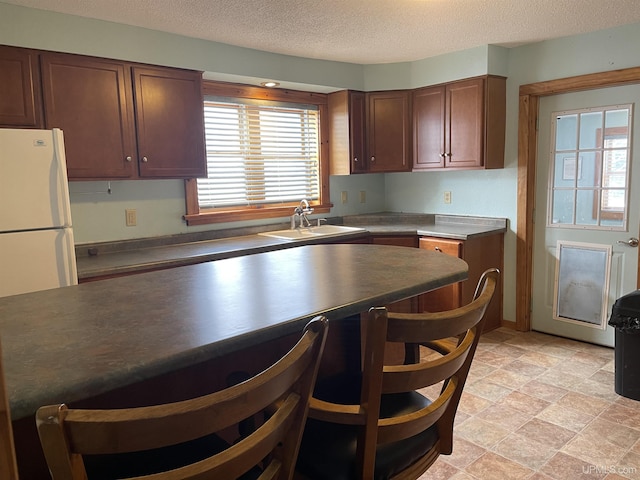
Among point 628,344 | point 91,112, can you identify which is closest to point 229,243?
point 91,112

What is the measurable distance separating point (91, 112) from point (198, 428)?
268 centimetres

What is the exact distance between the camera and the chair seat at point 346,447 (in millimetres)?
1074

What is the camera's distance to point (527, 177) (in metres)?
3.81

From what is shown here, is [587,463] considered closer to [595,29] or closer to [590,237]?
[590,237]

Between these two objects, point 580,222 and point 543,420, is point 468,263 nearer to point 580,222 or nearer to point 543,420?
point 580,222

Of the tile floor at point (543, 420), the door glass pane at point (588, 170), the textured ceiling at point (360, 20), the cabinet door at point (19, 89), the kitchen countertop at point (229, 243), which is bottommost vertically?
the tile floor at point (543, 420)

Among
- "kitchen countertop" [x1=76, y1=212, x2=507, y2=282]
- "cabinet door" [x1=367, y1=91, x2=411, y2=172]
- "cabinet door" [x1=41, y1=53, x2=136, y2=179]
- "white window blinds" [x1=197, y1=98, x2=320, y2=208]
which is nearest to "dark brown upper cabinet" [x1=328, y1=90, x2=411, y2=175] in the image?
"cabinet door" [x1=367, y1=91, x2=411, y2=172]

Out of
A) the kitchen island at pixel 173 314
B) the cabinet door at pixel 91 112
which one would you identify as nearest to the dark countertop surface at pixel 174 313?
the kitchen island at pixel 173 314

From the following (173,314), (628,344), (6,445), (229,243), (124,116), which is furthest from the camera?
(229,243)

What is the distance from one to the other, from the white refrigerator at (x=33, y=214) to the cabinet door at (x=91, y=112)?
1.31 ft

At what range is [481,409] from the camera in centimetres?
272

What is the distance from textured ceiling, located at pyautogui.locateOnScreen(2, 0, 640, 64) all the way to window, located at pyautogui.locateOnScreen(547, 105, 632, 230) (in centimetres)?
65

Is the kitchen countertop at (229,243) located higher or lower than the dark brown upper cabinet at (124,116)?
lower

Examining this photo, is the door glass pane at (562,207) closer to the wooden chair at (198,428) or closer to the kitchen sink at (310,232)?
the kitchen sink at (310,232)
